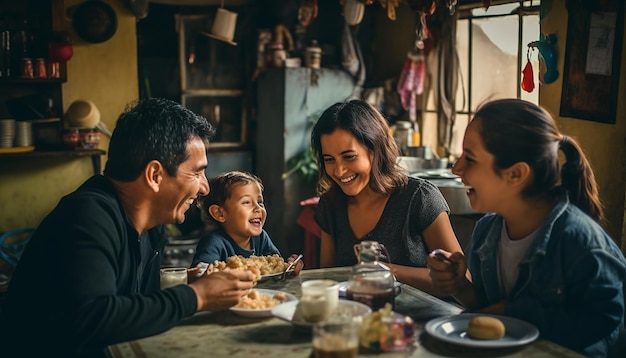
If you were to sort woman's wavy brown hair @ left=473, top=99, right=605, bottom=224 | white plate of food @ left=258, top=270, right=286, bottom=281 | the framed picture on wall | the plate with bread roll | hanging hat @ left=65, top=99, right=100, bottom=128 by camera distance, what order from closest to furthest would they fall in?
the plate with bread roll, woman's wavy brown hair @ left=473, top=99, right=605, bottom=224, white plate of food @ left=258, top=270, right=286, bottom=281, the framed picture on wall, hanging hat @ left=65, top=99, right=100, bottom=128

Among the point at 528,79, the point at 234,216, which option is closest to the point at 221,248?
the point at 234,216

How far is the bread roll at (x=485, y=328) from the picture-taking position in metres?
2.06

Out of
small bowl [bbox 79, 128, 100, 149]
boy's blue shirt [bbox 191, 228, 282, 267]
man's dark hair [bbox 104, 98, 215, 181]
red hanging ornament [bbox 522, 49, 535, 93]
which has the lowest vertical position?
boy's blue shirt [bbox 191, 228, 282, 267]

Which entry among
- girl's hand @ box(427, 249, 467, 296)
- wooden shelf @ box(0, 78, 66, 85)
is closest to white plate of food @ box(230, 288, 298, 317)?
girl's hand @ box(427, 249, 467, 296)

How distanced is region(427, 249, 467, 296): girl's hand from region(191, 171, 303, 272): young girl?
0.95 metres

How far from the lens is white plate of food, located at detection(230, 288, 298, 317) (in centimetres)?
233

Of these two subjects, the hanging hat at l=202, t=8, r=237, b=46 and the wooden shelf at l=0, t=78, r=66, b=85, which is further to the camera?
the hanging hat at l=202, t=8, r=237, b=46

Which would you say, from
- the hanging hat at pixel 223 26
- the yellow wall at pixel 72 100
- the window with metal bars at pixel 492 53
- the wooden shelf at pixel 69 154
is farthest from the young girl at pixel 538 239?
the hanging hat at pixel 223 26

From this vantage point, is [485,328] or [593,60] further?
[593,60]

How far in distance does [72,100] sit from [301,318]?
4.31 m

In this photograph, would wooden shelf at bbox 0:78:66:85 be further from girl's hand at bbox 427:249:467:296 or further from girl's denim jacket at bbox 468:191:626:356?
girl's denim jacket at bbox 468:191:626:356

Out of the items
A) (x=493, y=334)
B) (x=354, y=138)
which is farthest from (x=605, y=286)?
(x=354, y=138)

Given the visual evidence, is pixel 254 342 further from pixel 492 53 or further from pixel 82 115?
pixel 492 53

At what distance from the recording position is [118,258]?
7.73ft
